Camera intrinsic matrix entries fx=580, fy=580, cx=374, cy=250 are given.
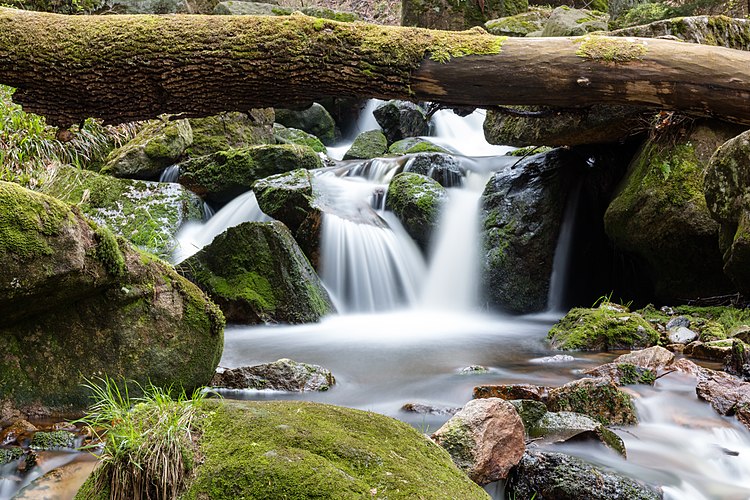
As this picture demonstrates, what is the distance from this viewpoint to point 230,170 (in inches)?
396

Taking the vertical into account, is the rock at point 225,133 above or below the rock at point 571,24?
below

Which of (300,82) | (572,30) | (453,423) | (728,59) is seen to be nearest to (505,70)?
(300,82)

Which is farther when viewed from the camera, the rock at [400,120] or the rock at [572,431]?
the rock at [400,120]

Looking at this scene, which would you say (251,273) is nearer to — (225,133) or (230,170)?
(230,170)

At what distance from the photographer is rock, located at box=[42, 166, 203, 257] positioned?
8.02m

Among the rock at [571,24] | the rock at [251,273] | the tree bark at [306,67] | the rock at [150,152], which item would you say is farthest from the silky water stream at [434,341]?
the rock at [571,24]

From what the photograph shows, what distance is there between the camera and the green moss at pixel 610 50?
16.2 ft

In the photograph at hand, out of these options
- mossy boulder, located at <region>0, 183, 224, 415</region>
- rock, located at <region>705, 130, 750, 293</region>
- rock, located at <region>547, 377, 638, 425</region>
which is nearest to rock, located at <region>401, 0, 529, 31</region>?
rock, located at <region>705, 130, 750, 293</region>

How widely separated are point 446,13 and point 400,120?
3.96 metres

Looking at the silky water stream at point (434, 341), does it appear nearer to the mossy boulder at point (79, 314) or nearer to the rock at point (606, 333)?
the rock at point (606, 333)

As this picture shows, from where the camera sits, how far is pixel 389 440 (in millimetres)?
2053

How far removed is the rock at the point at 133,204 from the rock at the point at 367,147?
5.06 metres

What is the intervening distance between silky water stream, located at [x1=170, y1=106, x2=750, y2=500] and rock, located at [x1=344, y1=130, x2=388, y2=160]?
1973 millimetres

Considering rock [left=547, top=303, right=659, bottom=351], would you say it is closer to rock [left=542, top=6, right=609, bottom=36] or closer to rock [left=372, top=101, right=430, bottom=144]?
rock [left=542, top=6, right=609, bottom=36]
